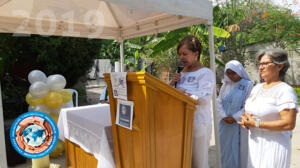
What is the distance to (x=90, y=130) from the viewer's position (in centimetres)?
236

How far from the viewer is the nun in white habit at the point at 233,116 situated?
2.71m

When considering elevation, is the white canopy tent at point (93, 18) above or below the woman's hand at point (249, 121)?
above

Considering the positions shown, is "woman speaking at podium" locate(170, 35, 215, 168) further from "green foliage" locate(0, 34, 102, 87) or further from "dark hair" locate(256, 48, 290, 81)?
"green foliage" locate(0, 34, 102, 87)

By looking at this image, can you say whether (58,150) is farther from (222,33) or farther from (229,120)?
(222,33)

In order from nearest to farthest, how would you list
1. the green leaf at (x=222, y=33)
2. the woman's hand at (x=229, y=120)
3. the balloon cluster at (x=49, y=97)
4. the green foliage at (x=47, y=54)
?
the woman's hand at (x=229, y=120), the balloon cluster at (x=49, y=97), the green leaf at (x=222, y=33), the green foliage at (x=47, y=54)

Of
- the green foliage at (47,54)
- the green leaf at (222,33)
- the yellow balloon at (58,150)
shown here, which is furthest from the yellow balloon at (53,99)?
the green leaf at (222,33)

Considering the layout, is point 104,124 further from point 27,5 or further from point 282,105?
point 27,5

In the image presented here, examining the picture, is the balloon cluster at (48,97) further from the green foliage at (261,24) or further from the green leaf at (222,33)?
the green foliage at (261,24)

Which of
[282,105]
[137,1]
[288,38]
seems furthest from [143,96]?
[288,38]

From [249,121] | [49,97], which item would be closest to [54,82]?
[49,97]

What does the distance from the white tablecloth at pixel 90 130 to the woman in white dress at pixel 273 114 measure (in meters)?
1.38

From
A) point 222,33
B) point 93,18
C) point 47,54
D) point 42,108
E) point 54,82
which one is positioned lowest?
point 42,108

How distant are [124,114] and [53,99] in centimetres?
249

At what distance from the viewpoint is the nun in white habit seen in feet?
8.90
